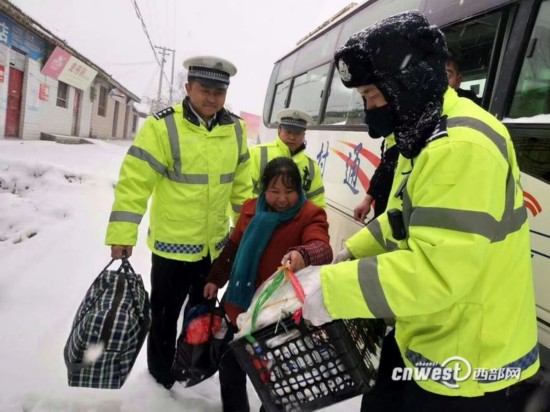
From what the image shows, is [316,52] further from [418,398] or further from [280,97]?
[418,398]

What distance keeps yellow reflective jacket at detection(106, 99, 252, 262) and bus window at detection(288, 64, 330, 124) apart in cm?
287

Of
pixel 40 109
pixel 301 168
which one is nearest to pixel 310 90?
pixel 301 168

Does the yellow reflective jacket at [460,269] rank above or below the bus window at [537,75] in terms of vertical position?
below

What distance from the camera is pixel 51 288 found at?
4.06 m

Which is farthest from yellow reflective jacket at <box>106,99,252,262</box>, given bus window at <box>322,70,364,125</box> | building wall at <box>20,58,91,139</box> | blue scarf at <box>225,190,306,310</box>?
building wall at <box>20,58,91,139</box>

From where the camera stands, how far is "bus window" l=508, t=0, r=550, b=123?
221 cm

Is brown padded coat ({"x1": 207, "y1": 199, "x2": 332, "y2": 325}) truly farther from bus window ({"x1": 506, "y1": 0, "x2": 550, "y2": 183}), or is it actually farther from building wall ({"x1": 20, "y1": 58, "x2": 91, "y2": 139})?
building wall ({"x1": 20, "y1": 58, "x2": 91, "y2": 139})

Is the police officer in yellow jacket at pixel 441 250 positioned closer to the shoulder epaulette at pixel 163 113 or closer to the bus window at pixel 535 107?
the bus window at pixel 535 107

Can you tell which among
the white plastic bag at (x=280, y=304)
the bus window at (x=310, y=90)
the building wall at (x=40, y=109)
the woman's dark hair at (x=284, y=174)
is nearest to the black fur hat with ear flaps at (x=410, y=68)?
the white plastic bag at (x=280, y=304)

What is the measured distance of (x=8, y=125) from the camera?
13430 mm

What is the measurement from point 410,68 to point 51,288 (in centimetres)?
399

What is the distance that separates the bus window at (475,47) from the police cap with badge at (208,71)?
162 cm

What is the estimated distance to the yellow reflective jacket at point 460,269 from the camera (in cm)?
110

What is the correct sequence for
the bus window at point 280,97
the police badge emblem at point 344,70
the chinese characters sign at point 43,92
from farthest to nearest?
the chinese characters sign at point 43,92 < the bus window at point 280,97 < the police badge emblem at point 344,70
